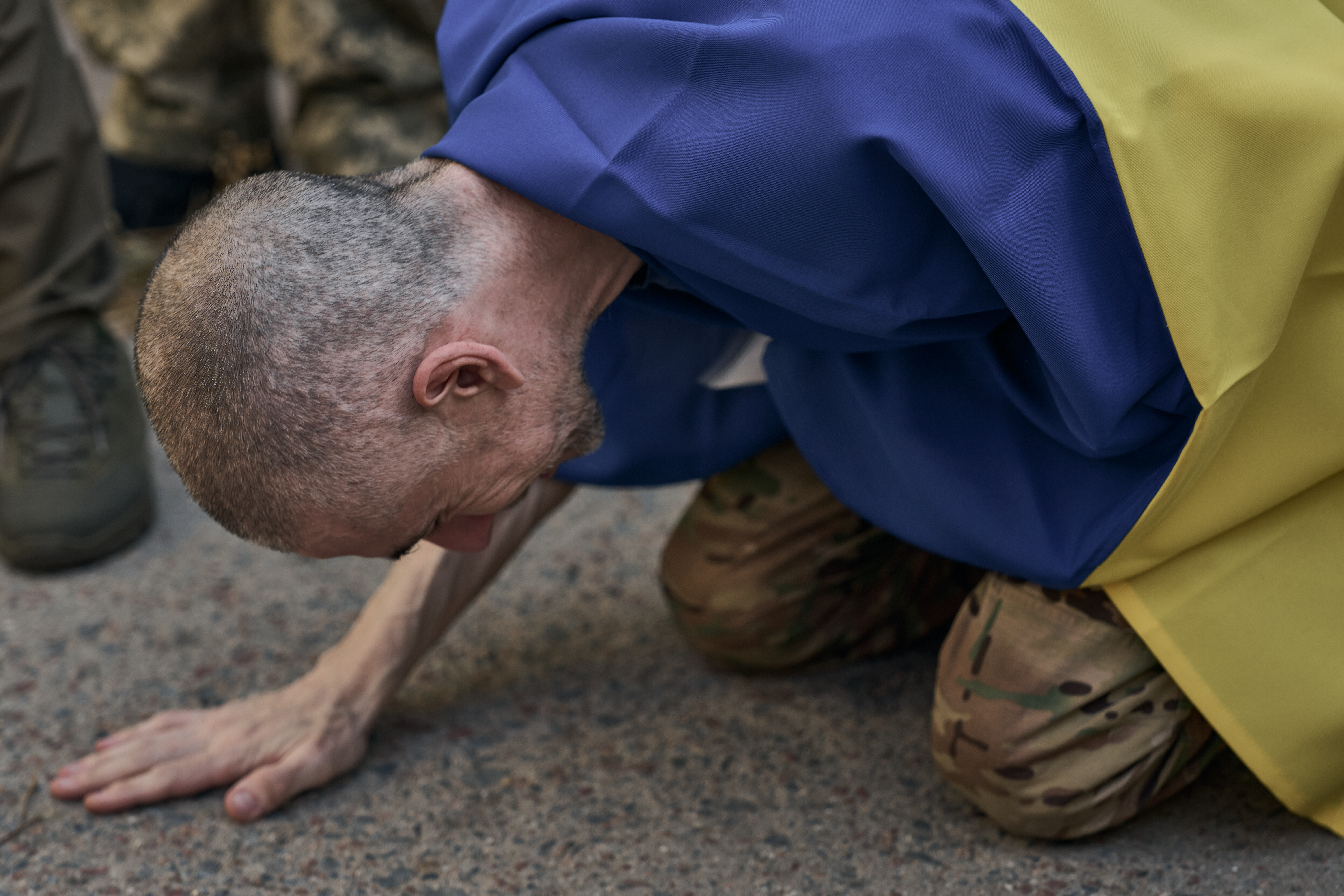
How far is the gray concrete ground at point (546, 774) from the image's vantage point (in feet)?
4.01

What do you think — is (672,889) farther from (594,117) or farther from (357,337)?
(594,117)

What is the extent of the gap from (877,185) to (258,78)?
7.25ft

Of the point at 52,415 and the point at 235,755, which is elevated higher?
the point at 235,755

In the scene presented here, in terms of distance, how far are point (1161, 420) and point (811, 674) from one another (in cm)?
67

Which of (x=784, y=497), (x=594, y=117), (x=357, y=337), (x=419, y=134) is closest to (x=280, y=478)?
(x=357, y=337)

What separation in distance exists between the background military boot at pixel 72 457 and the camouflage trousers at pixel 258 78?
0.58 meters

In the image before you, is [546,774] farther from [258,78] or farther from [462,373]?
[258,78]

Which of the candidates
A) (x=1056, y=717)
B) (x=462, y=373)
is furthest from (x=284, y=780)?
(x=1056, y=717)

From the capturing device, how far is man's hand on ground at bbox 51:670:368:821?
1.32 meters

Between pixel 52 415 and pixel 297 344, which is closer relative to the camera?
pixel 297 344

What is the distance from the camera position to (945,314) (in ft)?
3.36

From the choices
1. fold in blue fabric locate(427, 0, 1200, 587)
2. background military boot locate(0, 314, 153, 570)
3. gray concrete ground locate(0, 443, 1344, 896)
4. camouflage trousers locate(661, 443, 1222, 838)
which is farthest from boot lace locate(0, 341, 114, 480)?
camouflage trousers locate(661, 443, 1222, 838)

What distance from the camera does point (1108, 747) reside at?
46.8 inches

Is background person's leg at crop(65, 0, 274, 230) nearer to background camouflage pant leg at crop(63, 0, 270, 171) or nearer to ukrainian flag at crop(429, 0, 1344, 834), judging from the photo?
background camouflage pant leg at crop(63, 0, 270, 171)
